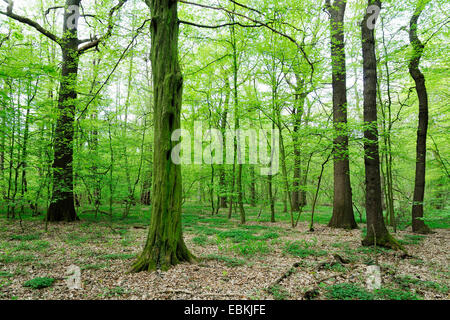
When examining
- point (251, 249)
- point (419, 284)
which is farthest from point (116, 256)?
point (419, 284)

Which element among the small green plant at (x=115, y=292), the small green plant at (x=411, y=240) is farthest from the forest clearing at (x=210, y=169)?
the small green plant at (x=411, y=240)

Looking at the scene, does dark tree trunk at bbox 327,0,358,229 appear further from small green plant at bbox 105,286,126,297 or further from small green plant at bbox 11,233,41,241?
small green plant at bbox 11,233,41,241

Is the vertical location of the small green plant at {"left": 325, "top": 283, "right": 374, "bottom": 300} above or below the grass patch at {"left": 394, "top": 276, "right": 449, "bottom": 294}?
above

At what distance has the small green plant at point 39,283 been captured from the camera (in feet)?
11.4

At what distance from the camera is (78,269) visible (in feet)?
13.7

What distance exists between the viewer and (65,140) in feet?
26.6

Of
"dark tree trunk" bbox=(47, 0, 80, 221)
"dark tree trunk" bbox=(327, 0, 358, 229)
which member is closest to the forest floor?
"dark tree trunk" bbox=(327, 0, 358, 229)

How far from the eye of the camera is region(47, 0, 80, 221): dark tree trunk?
8.16 m

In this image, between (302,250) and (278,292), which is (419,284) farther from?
(278,292)

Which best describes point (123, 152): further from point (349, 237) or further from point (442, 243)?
point (442, 243)

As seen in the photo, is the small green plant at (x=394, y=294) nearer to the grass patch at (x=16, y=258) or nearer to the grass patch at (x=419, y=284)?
the grass patch at (x=419, y=284)

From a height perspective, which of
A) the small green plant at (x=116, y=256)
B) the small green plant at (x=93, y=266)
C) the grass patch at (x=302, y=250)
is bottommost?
the grass patch at (x=302, y=250)

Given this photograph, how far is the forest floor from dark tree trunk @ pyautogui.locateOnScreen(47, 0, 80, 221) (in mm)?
1867

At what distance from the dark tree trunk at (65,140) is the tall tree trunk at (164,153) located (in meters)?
5.59
